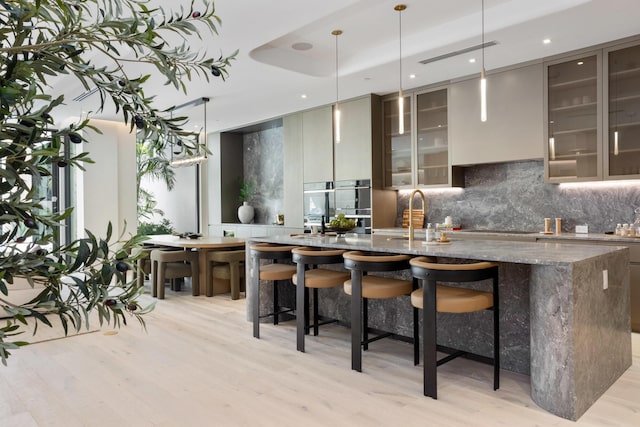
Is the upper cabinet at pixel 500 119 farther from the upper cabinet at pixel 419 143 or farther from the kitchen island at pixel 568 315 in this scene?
the kitchen island at pixel 568 315

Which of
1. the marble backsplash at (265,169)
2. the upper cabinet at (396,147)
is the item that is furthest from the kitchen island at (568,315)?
the marble backsplash at (265,169)

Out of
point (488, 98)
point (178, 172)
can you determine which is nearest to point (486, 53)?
point (488, 98)

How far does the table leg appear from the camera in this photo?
327 centimetres

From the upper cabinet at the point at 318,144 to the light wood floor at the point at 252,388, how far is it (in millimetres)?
3346

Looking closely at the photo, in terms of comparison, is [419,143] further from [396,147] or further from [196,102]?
[196,102]

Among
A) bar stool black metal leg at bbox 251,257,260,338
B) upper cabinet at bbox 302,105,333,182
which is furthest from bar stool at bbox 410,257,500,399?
upper cabinet at bbox 302,105,333,182

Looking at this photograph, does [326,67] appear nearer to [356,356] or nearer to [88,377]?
[356,356]

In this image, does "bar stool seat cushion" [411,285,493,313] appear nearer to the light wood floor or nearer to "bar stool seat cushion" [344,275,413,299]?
"bar stool seat cushion" [344,275,413,299]

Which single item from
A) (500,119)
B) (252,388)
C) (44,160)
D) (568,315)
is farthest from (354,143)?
(44,160)

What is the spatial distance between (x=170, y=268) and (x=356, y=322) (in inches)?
145

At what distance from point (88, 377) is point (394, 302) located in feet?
7.91

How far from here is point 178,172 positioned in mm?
10234

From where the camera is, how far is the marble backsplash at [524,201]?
4746 mm

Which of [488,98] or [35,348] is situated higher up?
[488,98]
